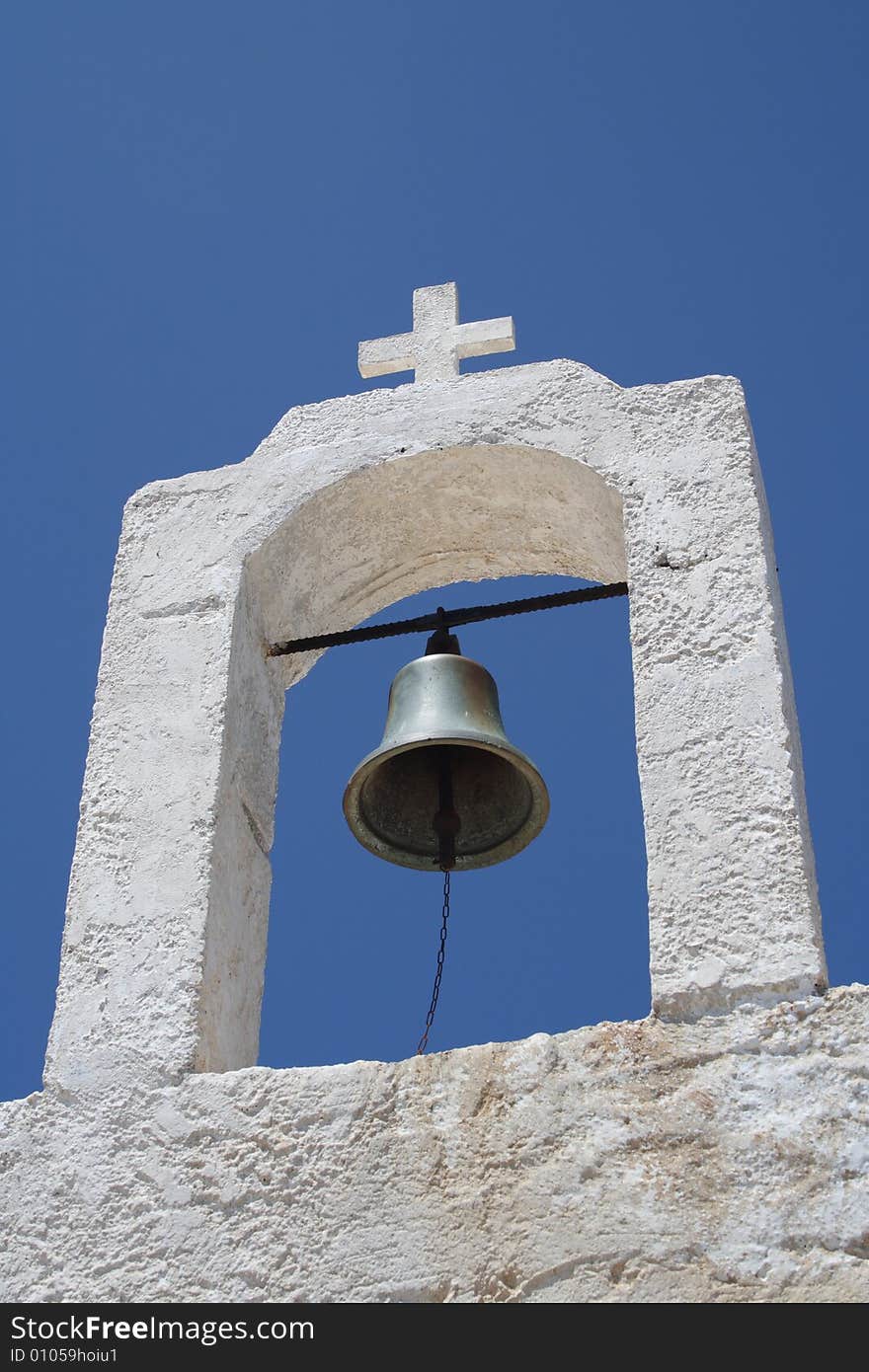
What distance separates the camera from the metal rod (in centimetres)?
434

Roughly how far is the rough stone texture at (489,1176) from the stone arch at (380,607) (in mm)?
125

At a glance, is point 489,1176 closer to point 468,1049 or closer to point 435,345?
point 468,1049

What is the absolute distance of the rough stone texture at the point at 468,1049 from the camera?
9.90ft

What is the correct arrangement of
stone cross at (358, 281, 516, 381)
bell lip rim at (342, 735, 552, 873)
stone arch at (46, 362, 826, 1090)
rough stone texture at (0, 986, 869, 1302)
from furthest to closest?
stone cross at (358, 281, 516, 381) → bell lip rim at (342, 735, 552, 873) → stone arch at (46, 362, 826, 1090) → rough stone texture at (0, 986, 869, 1302)

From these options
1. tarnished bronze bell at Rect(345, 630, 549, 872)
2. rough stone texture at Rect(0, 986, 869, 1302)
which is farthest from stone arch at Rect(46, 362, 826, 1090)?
tarnished bronze bell at Rect(345, 630, 549, 872)

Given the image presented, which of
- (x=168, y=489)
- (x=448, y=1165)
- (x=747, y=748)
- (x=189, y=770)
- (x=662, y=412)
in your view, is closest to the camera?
(x=448, y=1165)

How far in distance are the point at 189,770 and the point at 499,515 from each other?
1.07 meters

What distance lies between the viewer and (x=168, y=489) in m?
4.52

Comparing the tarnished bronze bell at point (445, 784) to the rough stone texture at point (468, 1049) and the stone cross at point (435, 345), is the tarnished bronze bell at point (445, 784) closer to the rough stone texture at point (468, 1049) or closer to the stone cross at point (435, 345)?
the rough stone texture at point (468, 1049)

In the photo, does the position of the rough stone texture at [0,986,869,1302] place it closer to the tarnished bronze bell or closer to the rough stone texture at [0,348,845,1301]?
the rough stone texture at [0,348,845,1301]

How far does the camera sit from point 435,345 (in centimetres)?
478

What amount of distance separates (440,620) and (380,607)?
34 centimetres

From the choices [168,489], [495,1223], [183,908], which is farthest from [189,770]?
[495,1223]
